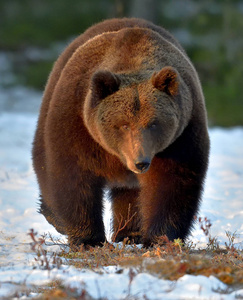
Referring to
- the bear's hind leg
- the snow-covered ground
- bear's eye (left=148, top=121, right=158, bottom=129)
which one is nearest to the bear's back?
the bear's hind leg

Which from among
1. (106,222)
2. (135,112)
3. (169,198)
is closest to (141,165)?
(135,112)

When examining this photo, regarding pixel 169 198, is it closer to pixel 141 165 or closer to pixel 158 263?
pixel 141 165

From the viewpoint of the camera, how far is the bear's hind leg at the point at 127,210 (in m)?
7.43

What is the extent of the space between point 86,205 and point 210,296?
2.71 meters

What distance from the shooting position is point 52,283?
14.4ft

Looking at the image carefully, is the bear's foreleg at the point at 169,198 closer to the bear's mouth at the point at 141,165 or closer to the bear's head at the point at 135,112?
the bear's head at the point at 135,112

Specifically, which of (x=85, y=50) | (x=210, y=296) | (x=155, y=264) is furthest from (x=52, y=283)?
(x=85, y=50)

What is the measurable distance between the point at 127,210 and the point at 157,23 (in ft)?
46.4

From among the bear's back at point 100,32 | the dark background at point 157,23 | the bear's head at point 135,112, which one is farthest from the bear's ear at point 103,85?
the dark background at point 157,23

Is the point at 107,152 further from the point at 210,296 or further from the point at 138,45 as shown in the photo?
the point at 210,296

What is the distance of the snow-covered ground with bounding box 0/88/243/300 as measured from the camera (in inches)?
162

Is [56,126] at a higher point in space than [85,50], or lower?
lower

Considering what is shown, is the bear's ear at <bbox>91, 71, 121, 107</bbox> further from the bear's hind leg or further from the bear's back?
the bear's hind leg

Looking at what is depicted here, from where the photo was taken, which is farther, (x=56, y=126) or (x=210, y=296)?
(x=56, y=126)
